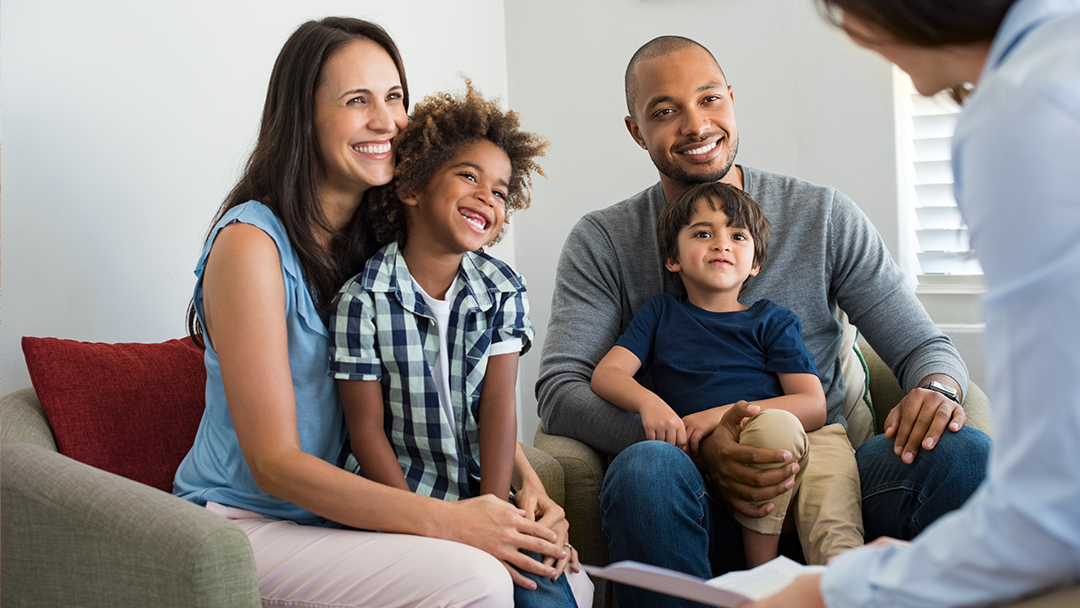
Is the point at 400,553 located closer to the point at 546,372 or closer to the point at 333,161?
the point at 333,161

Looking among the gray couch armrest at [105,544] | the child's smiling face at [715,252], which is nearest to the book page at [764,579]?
the gray couch armrest at [105,544]

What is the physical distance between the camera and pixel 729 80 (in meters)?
2.86

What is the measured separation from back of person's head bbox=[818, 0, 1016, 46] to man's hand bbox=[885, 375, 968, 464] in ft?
3.51

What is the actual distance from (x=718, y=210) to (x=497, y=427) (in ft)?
Result: 2.30

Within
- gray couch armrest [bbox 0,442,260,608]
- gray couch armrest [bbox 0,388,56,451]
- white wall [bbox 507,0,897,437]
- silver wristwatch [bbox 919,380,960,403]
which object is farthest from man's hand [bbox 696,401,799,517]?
white wall [bbox 507,0,897,437]

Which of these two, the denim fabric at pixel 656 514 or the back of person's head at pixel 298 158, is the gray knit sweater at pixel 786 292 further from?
the back of person's head at pixel 298 158

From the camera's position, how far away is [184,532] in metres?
1.02

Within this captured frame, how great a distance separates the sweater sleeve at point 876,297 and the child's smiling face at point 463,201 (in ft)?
2.78

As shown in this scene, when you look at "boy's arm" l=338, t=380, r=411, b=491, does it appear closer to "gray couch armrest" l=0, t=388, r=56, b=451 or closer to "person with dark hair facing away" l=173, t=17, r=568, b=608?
"person with dark hair facing away" l=173, t=17, r=568, b=608

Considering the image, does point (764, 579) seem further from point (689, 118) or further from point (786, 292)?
point (689, 118)

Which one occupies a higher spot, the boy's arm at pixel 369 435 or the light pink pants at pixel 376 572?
the boy's arm at pixel 369 435

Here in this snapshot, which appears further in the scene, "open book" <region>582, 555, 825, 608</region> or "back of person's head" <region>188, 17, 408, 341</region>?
"back of person's head" <region>188, 17, 408, 341</region>

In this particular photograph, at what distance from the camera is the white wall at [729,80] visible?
8.84 ft

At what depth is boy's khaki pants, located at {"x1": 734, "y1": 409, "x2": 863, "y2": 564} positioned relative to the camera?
1466mm
